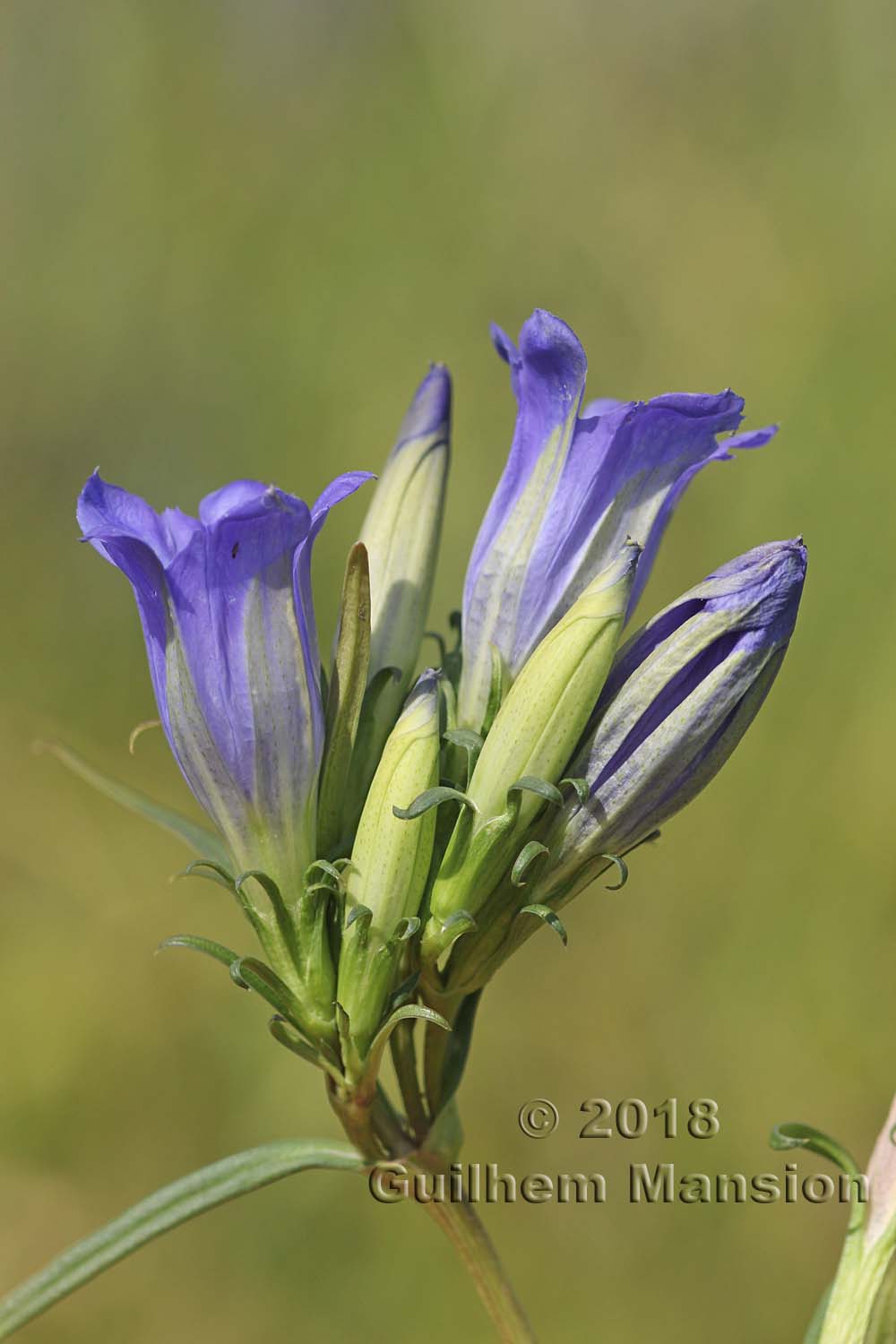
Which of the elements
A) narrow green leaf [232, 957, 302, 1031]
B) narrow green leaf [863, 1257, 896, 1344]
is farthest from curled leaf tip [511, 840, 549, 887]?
narrow green leaf [863, 1257, 896, 1344]

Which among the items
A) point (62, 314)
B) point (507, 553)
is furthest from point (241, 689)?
point (62, 314)

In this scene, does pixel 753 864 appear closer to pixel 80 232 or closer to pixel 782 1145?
pixel 782 1145

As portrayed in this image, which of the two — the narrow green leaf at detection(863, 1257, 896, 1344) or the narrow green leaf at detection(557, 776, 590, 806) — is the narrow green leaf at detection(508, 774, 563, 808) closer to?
the narrow green leaf at detection(557, 776, 590, 806)

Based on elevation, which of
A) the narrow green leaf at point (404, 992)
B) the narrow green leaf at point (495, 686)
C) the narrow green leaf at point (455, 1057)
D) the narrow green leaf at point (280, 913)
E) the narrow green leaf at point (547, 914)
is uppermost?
the narrow green leaf at point (495, 686)

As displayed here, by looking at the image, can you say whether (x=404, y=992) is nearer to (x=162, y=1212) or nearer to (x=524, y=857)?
(x=524, y=857)

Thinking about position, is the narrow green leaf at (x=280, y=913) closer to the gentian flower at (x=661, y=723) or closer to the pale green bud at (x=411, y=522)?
the gentian flower at (x=661, y=723)

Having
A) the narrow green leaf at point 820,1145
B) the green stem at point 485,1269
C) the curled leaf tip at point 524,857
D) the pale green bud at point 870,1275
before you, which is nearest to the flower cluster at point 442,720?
the curled leaf tip at point 524,857
